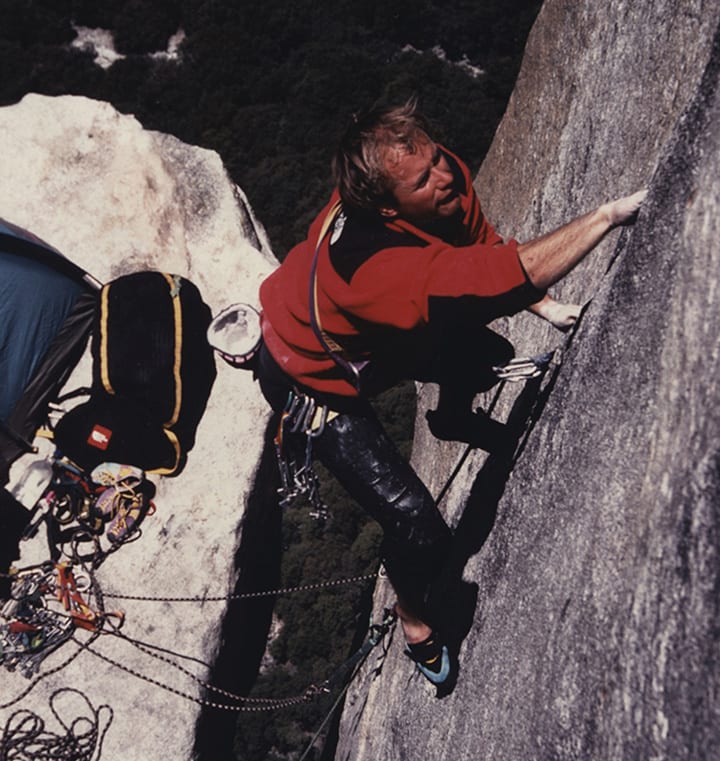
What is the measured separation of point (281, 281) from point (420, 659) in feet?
5.89

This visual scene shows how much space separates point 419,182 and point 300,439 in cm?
151

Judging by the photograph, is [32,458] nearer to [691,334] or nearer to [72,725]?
[72,725]

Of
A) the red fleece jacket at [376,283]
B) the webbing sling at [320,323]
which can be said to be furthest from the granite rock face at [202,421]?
the webbing sling at [320,323]

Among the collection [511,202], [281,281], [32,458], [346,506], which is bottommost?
[346,506]

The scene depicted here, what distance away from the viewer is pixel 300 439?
3754mm

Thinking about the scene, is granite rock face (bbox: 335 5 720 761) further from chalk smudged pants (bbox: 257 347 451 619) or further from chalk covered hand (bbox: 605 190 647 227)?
chalk smudged pants (bbox: 257 347 451 619)

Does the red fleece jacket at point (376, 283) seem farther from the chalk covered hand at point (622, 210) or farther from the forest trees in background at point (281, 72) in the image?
the forest trees in background at point (281, 72)

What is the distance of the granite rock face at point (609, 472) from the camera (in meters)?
1.95

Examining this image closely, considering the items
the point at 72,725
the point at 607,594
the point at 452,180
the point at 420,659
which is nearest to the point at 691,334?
the point at 607,594

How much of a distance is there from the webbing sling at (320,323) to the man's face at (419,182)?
34 centimetres

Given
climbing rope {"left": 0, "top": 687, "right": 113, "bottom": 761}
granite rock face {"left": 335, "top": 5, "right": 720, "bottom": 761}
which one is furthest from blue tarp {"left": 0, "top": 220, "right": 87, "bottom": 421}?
granite rock face {"left": 335, "top": 5, "right": 720, "bottom": 761}

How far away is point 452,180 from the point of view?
2.72 meters

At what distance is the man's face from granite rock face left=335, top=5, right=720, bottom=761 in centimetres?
63

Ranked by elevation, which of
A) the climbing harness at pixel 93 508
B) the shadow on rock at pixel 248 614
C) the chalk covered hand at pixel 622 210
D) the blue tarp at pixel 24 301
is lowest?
the shadow on rock at pixel 248 614
